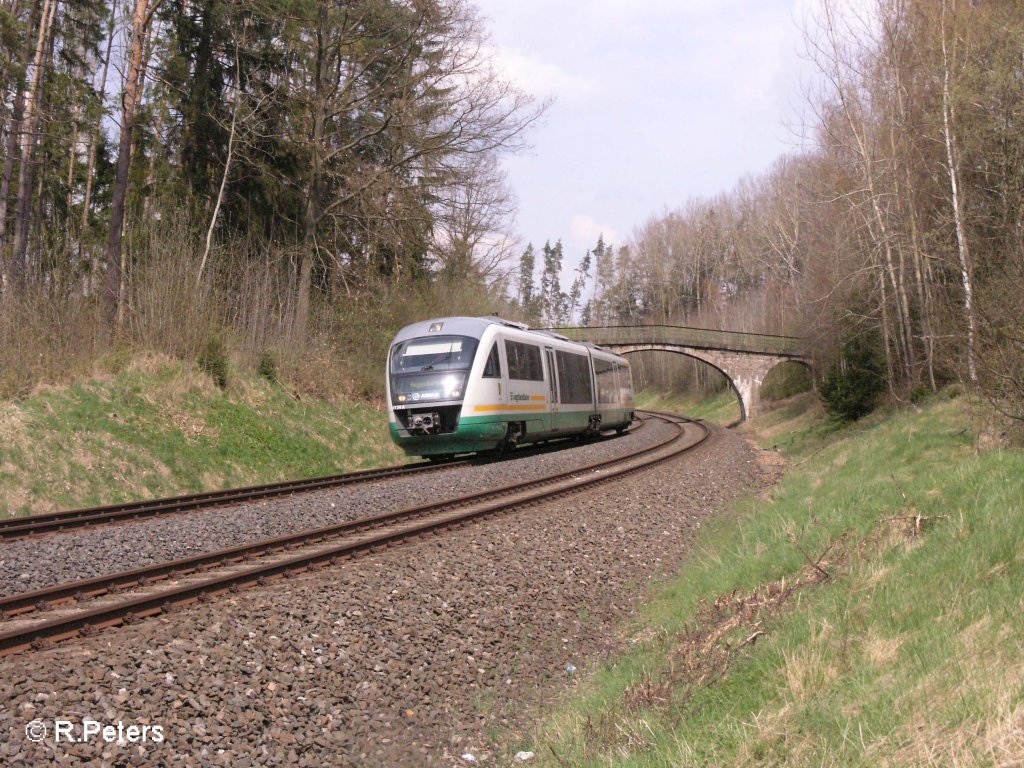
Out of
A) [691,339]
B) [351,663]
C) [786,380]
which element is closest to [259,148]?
[351,663]

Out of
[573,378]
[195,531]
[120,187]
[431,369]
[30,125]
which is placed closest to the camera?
[195,531]

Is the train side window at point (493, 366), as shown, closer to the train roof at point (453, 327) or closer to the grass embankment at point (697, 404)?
the train roof at point (453, 327)

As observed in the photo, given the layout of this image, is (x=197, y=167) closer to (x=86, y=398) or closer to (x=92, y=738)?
(x=86, y=398)

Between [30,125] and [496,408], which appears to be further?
[30,125]

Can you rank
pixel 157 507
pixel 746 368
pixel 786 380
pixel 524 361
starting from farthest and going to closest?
pixel 786 380
pixel 746 368
pixel 524 361
pixel 157 507

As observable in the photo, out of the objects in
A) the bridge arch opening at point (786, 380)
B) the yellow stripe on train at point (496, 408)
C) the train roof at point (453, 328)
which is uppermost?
the train roof at point (453, 328)

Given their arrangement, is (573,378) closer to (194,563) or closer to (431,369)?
(431,369)

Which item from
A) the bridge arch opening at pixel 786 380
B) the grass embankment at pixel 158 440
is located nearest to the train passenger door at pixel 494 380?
the grass embankment at pixel 158 440

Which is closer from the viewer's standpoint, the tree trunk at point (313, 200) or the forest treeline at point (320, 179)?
the forest treeline at point (320, 179)

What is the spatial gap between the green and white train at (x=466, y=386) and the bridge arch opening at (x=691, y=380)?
25.2 m

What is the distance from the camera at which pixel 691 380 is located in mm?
63812

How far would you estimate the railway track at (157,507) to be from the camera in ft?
29.4

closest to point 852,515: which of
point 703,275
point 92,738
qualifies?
point 92,738

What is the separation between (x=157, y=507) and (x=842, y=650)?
29.1 feet
